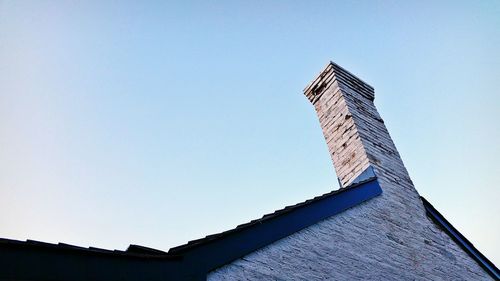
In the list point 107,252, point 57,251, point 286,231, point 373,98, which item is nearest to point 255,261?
point 286,231

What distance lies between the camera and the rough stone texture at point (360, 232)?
3506 mm

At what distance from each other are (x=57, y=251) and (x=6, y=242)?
0.83 feet

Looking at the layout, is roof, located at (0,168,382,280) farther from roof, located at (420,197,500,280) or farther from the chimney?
roof, located at (420,197,500,280)

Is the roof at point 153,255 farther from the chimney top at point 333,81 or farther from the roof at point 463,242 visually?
the chimney top at point 333,81

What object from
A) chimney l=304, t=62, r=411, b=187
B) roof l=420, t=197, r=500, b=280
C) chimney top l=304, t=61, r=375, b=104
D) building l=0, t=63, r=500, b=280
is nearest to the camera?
building l=0, t=63, r=500, b=280

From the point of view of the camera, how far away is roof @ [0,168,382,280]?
2244 mm

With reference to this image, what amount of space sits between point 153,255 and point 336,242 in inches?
73.8

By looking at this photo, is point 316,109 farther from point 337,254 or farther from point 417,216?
point 337,254

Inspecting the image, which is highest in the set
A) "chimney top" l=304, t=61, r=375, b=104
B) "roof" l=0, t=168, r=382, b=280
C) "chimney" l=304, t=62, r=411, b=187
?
"chimney top" l=304, t=61, r=375, b=104

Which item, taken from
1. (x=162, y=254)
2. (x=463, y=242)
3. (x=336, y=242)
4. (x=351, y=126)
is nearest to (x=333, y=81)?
(x=351, y=126)

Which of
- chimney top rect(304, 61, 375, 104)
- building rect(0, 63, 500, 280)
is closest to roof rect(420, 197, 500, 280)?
building rect(0, 63, 500, 280)

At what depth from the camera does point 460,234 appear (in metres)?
5.53

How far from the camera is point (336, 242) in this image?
4.00 m

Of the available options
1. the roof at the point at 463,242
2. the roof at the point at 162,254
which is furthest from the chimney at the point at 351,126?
the roof at the point at 162,254
